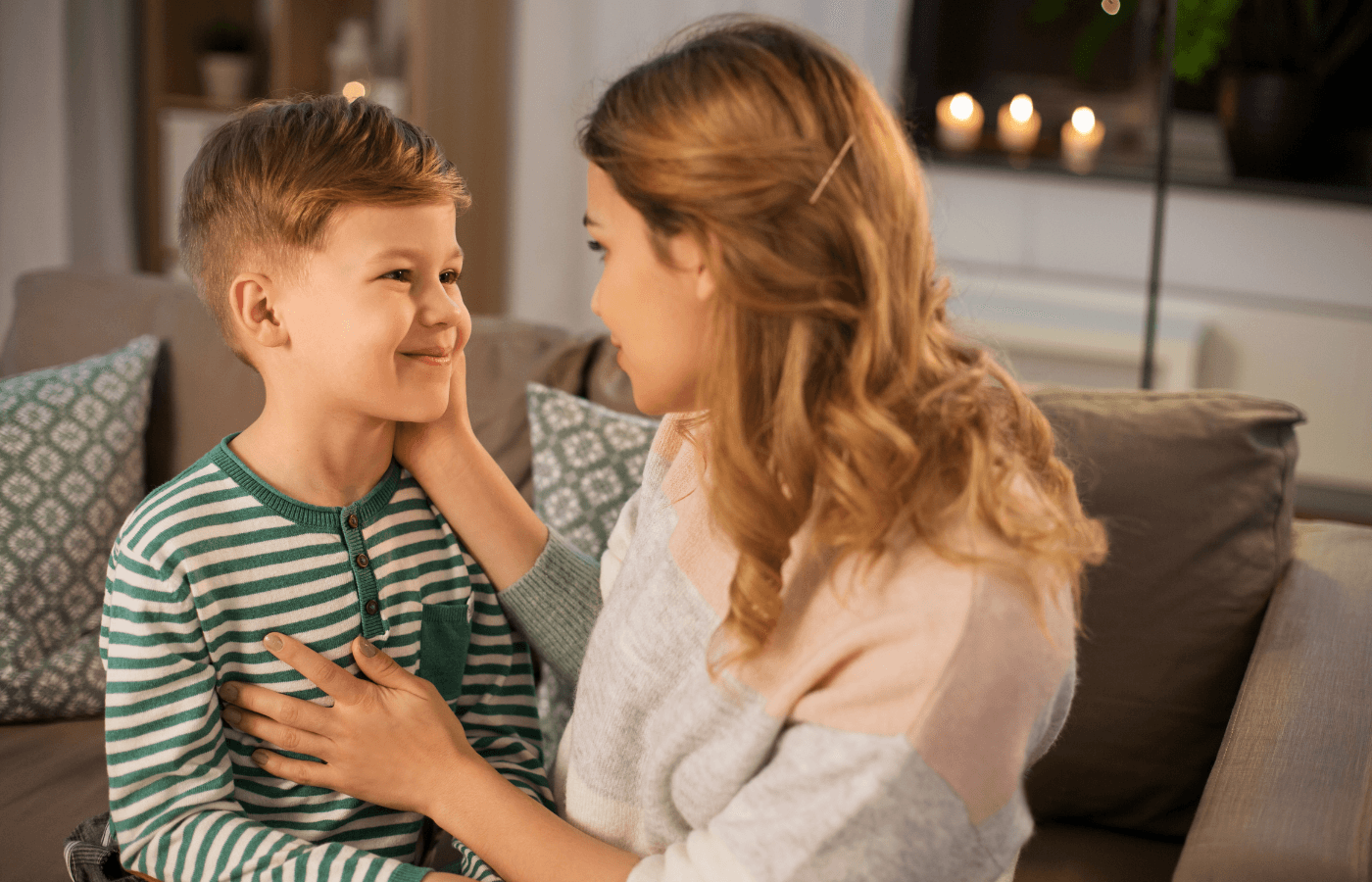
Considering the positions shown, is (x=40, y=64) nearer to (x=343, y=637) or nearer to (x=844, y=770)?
(x=343, y=637)

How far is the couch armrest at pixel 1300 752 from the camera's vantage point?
0.84m

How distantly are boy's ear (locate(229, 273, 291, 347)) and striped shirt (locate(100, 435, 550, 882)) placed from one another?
0.36 ft

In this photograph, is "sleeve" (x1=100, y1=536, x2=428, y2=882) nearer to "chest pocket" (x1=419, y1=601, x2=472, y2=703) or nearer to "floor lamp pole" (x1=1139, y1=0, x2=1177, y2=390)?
"chest pocket" (x1=419, y1=601, x2=472, y2=703)

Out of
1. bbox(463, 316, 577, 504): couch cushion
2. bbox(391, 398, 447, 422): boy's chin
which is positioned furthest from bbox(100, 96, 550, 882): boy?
bbox(463, 316, 577, 504): couch cushion

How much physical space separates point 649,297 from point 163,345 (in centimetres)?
118

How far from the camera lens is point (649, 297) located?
2.77ft

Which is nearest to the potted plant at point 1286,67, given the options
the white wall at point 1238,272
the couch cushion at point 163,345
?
the white wall at point 1238,272

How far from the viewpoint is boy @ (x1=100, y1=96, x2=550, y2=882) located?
0.93m

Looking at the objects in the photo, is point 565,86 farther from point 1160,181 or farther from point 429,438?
point 429,438

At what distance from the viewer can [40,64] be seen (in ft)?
9.80

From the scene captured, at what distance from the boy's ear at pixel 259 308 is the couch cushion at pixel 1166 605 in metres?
0.86

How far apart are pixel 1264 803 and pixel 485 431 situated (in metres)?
1.05

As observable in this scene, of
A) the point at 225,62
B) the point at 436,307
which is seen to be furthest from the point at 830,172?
the point at 225,62

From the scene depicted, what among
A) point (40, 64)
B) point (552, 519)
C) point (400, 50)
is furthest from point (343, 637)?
point (400, 50)
